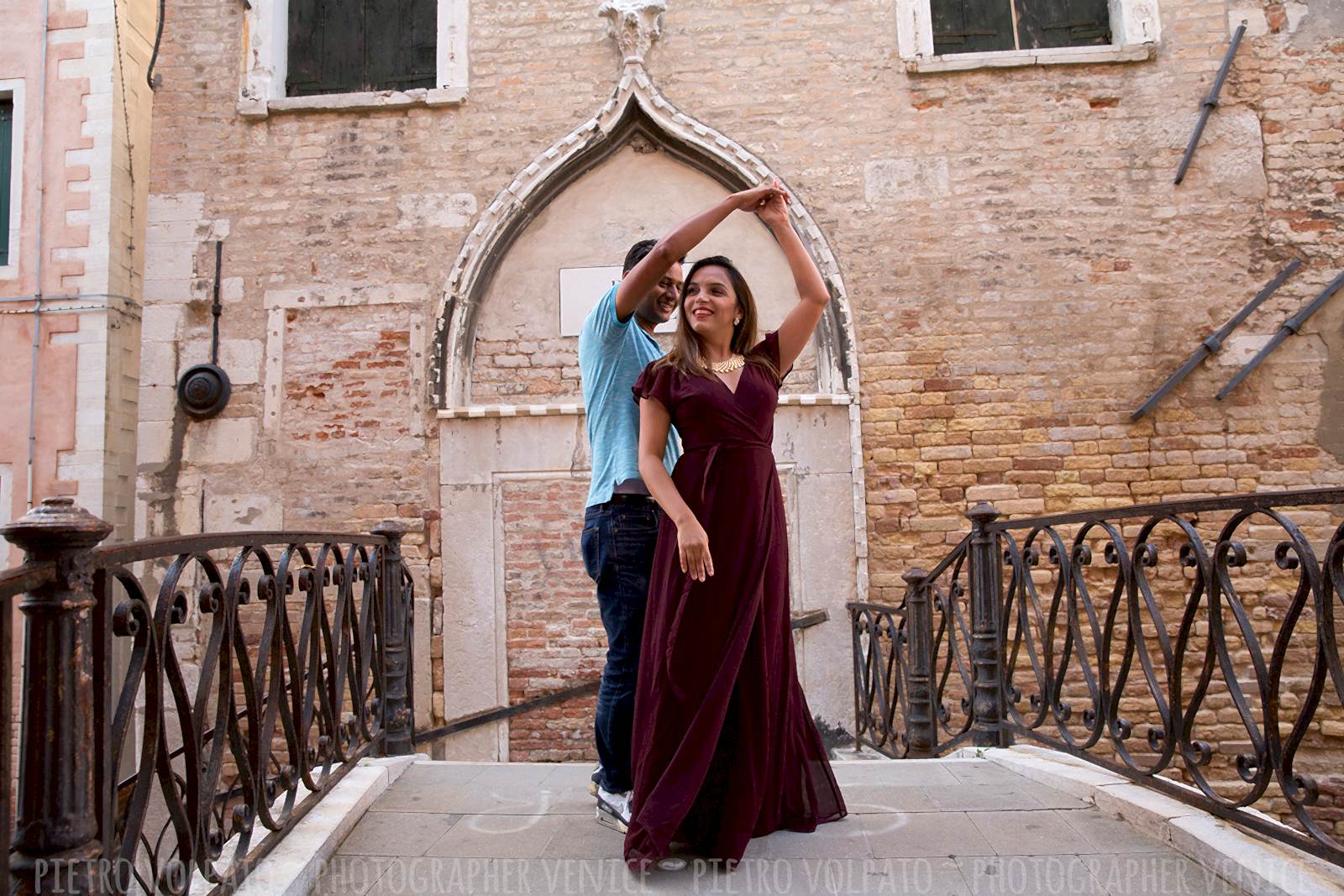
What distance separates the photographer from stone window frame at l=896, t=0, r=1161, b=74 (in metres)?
6.61

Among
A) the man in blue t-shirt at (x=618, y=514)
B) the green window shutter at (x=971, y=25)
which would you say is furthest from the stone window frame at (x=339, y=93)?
the man in blue t-shirt at (x=618, y=514)

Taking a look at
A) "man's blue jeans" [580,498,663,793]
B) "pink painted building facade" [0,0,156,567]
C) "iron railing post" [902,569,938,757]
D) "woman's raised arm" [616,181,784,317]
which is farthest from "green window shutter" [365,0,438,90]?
"man's blue jeans" [580,498,663,793]

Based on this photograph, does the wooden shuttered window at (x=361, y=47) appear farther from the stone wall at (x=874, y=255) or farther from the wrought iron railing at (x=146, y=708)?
the wrought iron railing at (x=146, y=708)

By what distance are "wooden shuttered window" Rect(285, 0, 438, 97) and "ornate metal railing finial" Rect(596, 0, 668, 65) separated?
1535 millimetres

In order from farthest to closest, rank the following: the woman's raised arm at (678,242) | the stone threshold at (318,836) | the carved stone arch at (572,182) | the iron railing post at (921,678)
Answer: the carved stone arch at (572,182) → the iron railing post at (921,678) → the woman's raised arm at (678,242) → the stone threshold at (318,836)

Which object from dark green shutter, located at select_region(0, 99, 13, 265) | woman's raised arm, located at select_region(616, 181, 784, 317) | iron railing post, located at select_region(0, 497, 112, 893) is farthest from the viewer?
dark green shutter, located at select_region(0, 99, 13, 265)

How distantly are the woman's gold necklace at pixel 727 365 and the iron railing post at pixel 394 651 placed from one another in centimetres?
176

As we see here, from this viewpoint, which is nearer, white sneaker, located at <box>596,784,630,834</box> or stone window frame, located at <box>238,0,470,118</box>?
white sneaker, located at <box>596,784,630,834</box>

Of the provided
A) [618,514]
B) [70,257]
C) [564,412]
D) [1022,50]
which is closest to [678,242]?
[618,514]

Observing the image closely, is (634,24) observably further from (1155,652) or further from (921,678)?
(1155,652)

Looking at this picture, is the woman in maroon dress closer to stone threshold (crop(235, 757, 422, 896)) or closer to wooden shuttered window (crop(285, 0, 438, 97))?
stone threshold (crop(235, 757, 422, 896))

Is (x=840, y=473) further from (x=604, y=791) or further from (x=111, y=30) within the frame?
(x=111, y=30)

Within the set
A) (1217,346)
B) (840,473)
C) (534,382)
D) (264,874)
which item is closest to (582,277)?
(534,382)

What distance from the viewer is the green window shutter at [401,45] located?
24.0 ft
